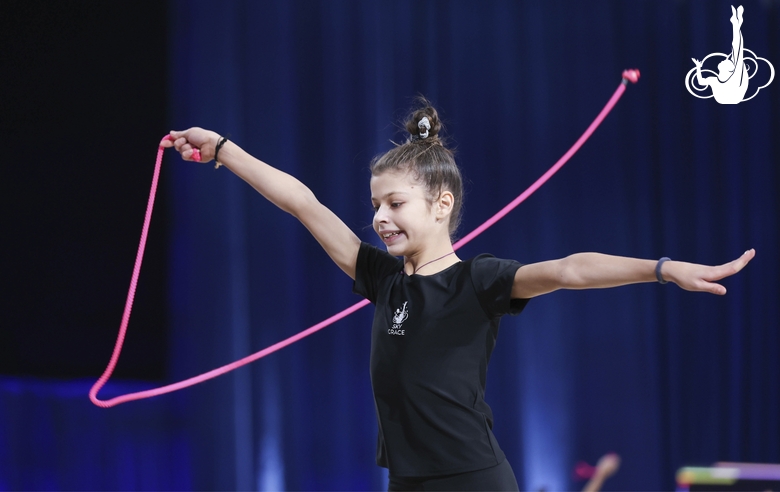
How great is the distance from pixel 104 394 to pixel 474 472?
247 cm

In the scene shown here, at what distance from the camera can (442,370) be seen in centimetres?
136

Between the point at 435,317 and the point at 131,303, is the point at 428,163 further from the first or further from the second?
the point at 131,303

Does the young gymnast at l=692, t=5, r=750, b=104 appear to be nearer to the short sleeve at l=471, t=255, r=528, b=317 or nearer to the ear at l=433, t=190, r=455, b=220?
the ear at l=433, t=190, r=455, b=220

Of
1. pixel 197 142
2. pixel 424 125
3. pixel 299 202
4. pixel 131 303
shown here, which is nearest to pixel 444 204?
pixel 424 125

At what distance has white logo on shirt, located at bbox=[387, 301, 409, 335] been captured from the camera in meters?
1.41

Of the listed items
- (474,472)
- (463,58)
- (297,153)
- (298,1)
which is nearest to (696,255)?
(463,58)

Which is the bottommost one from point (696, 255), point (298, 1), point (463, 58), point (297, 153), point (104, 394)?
point (104, 394)

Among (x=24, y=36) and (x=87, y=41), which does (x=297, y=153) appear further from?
(x=24, y=36)

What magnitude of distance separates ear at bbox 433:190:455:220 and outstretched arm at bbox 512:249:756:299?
10.5 inches

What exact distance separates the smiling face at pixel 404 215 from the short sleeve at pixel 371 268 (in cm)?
5

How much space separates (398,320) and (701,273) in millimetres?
554

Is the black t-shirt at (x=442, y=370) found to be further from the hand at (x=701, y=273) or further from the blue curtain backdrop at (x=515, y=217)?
the blue curtain backdrop at (x=515, y=217)

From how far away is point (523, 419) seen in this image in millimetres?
3342

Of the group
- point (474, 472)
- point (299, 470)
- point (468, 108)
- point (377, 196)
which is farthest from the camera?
point (468, 108)
